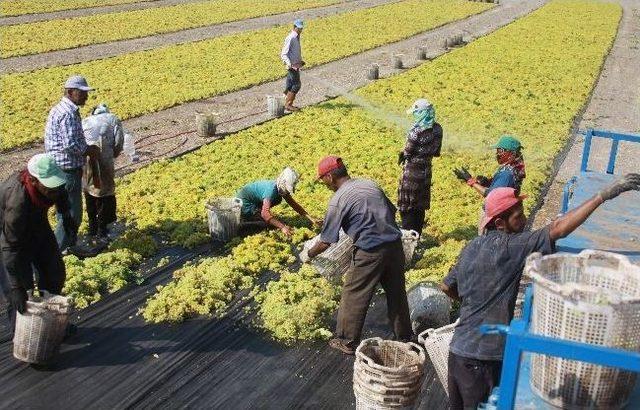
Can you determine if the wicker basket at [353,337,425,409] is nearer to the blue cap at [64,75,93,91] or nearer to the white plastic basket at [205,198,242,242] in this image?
the white plastic basket at [205,198,242,242]

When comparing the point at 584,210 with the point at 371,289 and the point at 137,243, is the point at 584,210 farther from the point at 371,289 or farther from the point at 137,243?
the point at 137,243

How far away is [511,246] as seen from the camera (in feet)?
14.0

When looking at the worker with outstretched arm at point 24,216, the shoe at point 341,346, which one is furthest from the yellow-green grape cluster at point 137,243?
the shoe at point 341,346

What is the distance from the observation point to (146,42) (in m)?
26.2

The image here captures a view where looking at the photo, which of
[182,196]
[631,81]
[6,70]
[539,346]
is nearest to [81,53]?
[6,70]

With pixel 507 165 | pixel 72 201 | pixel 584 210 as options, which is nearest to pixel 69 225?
pixel 72 201

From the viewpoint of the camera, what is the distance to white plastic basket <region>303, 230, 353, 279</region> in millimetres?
6980

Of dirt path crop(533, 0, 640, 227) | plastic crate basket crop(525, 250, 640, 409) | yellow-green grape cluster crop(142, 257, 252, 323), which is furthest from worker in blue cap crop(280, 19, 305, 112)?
plastic crate basket crop(525, 250, 640, 409)

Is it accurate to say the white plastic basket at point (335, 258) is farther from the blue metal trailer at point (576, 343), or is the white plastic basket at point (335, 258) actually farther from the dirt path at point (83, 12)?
the dirt path at point (83, 12)

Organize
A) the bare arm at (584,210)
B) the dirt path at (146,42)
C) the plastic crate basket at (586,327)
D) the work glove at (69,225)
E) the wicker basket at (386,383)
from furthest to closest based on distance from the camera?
the dirt path at (146,42) < the work glove at (69,225) < the wicker basket at (386,383) < the bare arm at (584,210) < the plastic crate basket at (586,327)

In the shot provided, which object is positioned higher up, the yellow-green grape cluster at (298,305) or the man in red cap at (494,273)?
the man in red cap at (494,273)

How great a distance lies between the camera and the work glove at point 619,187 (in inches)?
169

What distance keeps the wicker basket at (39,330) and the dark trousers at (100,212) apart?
2.82 metres

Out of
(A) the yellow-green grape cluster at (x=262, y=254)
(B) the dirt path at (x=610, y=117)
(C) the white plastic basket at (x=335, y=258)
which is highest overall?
(C) the white plastic basket at (x=335, y=258)
